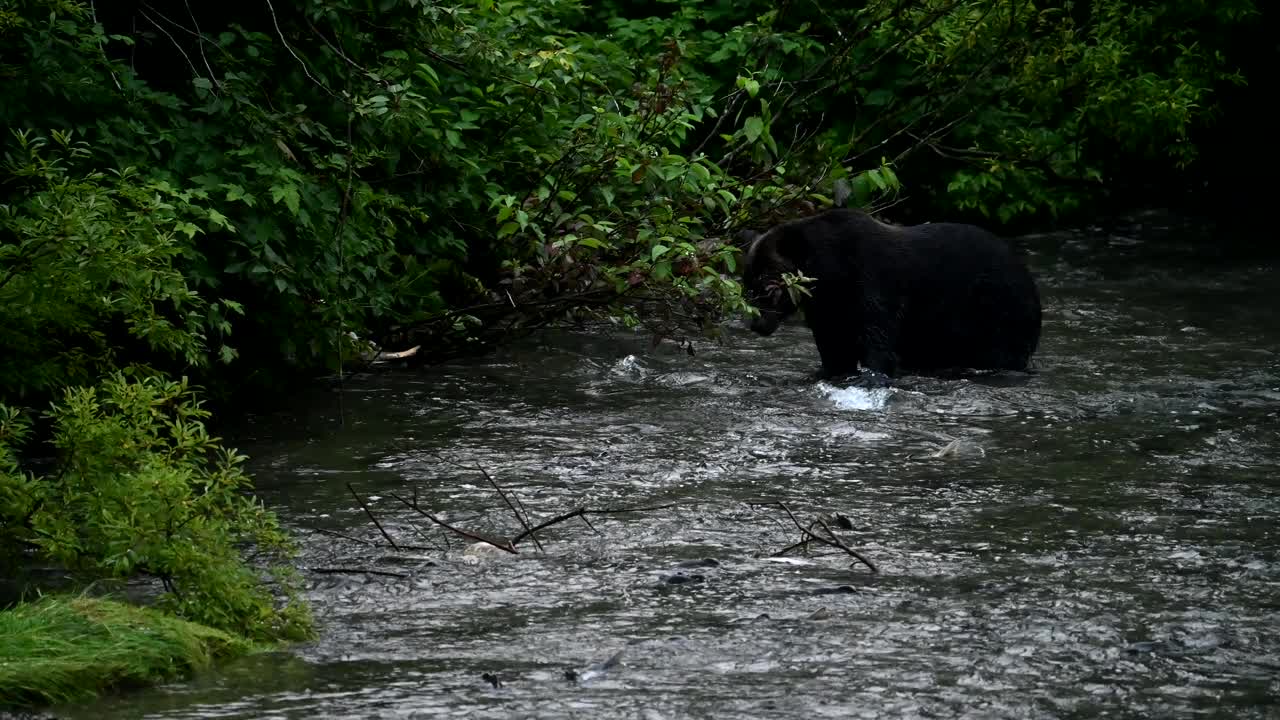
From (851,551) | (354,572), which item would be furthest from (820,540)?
(354,572)

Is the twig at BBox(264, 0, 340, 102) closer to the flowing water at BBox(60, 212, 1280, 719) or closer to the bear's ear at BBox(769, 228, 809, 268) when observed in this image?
the flowing water at BBox(60, 212, 1280, 719)

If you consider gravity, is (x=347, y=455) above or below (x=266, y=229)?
below

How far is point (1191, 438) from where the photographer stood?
870 centimetres

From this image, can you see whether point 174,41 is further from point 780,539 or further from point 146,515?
point 780,539

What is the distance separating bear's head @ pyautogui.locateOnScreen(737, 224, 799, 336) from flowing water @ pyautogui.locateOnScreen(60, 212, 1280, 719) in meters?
0.49

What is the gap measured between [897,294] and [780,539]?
12.0 ft

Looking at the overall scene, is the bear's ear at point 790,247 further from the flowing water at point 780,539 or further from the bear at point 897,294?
the flowing water at point 780,539

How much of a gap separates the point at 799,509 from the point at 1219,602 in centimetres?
197

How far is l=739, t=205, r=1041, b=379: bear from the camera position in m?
10.2

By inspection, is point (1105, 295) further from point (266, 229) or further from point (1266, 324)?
point (266, 229)

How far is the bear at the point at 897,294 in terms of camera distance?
1016cm

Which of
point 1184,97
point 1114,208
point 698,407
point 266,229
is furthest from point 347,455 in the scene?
point 1114,208

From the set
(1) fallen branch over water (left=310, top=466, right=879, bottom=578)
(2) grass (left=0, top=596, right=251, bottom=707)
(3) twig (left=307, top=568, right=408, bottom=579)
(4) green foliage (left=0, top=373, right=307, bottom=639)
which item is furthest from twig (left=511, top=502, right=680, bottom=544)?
(2) grass (left=0, top=596, right=251, bottom=707)

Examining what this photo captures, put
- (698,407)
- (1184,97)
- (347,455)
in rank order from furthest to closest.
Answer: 1. (1184,97)
2. (698,407)
3. (347,455)
